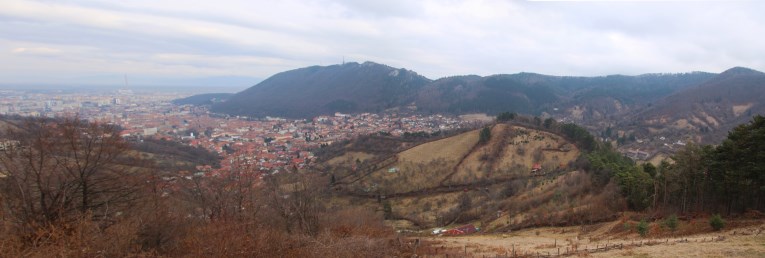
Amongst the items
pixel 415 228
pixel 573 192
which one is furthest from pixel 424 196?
pixel 573 192

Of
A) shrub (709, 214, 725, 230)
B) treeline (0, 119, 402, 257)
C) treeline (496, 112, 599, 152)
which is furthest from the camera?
treeline (496, 112, 599, 152)

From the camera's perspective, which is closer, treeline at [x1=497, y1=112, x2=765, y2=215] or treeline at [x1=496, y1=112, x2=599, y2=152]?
treeline at [x1=497, y1=112, x2=765, y2=215]

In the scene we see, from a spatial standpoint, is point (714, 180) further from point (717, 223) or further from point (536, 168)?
point (536, 168)

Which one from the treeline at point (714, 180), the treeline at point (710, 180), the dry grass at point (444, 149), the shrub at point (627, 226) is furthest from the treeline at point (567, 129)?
the shrub at point (627, 226)

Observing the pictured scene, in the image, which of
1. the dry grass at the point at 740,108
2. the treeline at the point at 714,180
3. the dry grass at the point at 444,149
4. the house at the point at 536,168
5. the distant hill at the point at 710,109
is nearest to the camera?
the treeline at the point at 714,180

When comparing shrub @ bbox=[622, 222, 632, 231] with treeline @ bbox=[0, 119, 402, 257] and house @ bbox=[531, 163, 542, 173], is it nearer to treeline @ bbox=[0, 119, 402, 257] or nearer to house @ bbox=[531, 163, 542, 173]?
treeline @ bbox=[0, 119, 402, 257]

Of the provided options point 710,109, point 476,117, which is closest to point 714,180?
point 710,109

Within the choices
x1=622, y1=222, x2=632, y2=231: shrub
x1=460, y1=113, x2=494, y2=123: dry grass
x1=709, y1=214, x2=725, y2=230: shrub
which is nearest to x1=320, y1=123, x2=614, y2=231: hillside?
x1=622, y1=222, x2=632, y2=231: shrub

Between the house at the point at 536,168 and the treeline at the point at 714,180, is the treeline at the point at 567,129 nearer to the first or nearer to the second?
the house at the point at 536,168
